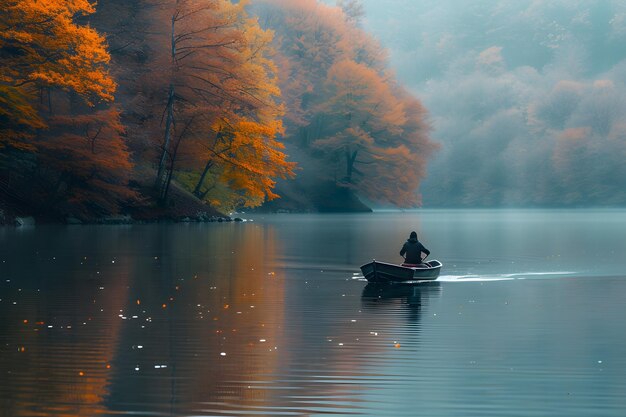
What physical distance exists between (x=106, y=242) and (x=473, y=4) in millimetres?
158569

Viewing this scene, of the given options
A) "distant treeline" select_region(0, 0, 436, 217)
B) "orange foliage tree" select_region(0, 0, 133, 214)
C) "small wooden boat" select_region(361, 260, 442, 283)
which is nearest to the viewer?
"small wooden boat" select_region(361, 260, 442, 283)

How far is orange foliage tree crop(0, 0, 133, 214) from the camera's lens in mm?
51781

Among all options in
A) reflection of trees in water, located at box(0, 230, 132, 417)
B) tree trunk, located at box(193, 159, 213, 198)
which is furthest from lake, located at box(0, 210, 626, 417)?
tree trunk, located at box(193, 159, 213, 198)

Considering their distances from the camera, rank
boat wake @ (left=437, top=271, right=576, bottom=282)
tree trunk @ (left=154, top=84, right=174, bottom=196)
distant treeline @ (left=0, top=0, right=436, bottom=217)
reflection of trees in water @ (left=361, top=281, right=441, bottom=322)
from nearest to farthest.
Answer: reflection of trees in water @ (left=361, top=281, right=441, bottom=322) < boat wake @ (left=437, top=271, right=576, bottom=282) < distant treeline @ (left=0, top=0, right=436, bottom=217) < tree trunk @ (left=154, top=84, right=174, bottom=196)

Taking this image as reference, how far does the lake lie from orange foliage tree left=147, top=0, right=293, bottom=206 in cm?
2981

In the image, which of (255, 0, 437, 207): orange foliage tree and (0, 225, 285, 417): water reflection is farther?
(255, 0, 437, 207): orange foliage tree

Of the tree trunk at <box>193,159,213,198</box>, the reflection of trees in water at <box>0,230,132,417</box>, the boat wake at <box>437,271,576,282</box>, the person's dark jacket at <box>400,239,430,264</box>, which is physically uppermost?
the tree trunk at <box>193,159,213,198</box>

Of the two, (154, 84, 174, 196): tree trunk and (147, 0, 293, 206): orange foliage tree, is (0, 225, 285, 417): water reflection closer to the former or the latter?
(154, 84, 174, 196): tree trunk

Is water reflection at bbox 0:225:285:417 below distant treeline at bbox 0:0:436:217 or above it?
below

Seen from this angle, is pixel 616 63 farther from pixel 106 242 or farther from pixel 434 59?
pixel 106 242

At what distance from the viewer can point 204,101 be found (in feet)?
213

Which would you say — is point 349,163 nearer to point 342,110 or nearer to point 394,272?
point 342,110

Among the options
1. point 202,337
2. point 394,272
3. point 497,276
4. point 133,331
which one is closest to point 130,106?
point 497,276

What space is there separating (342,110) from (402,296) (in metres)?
74.6
